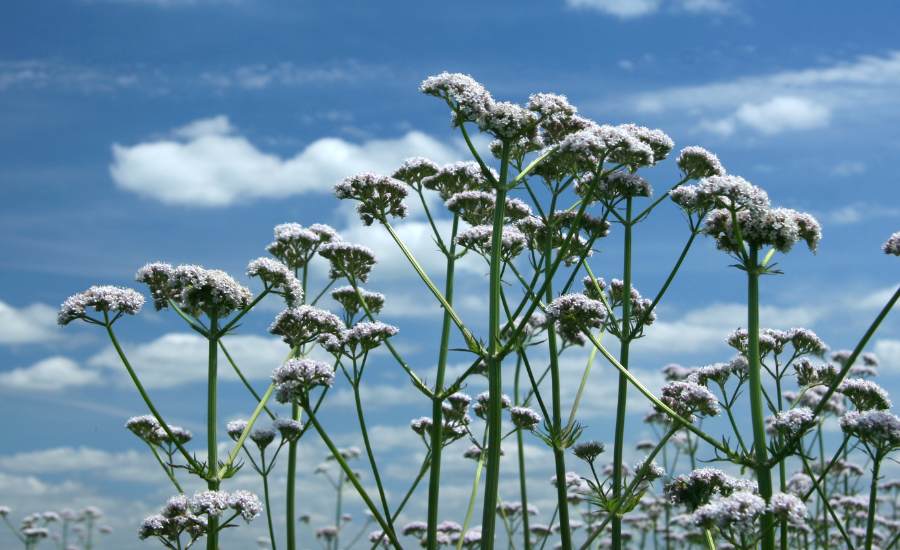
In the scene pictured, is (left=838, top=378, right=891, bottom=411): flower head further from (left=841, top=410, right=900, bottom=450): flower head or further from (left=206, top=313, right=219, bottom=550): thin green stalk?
(left=206, top=313, right=219, bottom=550): thin green stalk

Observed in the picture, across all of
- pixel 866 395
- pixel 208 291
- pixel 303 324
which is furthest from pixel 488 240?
pixel 866 395

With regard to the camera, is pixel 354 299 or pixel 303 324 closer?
pixel 303 324

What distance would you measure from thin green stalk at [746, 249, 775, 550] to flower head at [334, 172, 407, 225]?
5036mm

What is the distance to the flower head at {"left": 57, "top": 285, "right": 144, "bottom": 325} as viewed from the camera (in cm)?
1027

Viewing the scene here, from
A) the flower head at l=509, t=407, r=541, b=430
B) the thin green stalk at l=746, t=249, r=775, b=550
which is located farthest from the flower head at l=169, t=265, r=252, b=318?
the thin green stalk at l=746, t=249, r=775, b=550

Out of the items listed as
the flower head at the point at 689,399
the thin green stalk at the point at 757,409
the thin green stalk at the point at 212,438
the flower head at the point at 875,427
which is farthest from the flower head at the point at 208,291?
the flower head at the point at 875,427

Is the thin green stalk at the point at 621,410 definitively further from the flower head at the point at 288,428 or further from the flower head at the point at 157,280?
the flower head at the point at 157,280

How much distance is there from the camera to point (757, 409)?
793 cm

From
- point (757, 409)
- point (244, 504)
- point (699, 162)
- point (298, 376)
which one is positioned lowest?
point (244, 504)

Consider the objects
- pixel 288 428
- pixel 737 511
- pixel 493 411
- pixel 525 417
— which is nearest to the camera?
pixel 737 511

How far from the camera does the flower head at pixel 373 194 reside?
1170 cm

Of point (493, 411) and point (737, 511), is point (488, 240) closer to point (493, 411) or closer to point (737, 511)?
point (493, 411)

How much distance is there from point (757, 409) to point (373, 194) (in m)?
5.96

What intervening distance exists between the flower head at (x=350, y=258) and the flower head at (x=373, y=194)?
48 centimetres
